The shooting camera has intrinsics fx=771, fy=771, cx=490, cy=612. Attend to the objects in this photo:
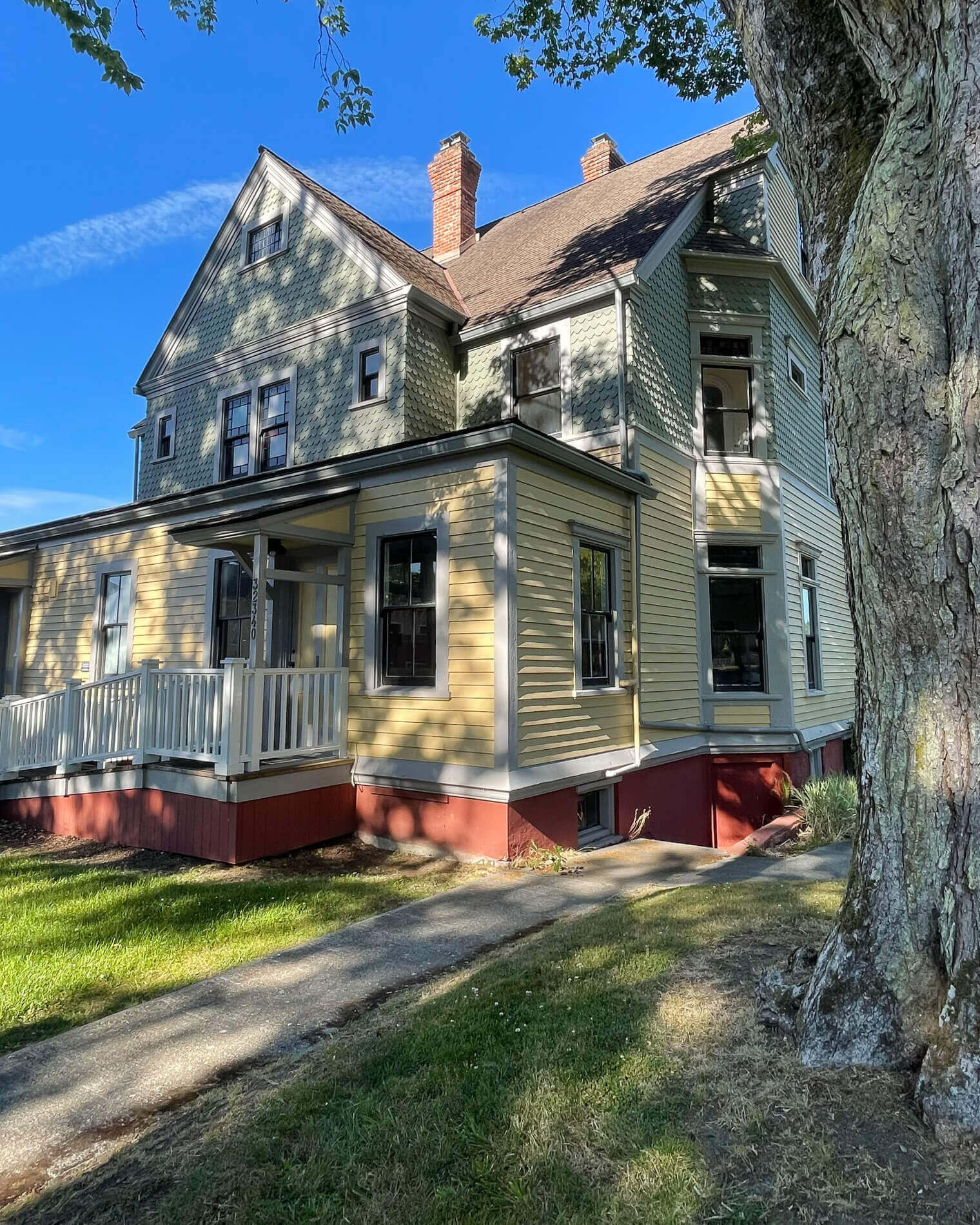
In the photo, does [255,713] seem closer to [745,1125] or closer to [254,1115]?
[254,1115]

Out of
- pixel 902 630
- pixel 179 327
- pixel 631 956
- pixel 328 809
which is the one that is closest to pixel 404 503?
pixel 328 809

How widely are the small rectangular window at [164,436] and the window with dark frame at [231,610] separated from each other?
5.61m

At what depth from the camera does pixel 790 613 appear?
1225 centimetres

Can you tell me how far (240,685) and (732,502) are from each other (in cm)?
807

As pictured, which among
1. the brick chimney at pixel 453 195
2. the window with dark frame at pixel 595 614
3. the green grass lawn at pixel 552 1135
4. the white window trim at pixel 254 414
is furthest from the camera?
the brick chimney at pixel 453 195

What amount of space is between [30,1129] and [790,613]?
11.4 meters

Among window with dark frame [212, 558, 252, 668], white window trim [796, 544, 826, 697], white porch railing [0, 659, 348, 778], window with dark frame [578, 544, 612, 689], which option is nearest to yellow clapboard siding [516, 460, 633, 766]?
window with dark frame [578, 544, 612, 689]

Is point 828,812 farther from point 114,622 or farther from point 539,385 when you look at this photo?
point 114,622

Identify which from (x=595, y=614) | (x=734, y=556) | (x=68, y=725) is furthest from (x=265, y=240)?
(x=734, y=556)

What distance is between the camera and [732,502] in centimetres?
1216

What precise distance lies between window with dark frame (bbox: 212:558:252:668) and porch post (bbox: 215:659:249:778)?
279 centimetres

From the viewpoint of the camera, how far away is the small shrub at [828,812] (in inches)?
378

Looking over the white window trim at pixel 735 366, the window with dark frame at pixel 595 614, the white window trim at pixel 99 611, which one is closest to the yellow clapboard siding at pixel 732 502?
the white window trim at pixel 735 366

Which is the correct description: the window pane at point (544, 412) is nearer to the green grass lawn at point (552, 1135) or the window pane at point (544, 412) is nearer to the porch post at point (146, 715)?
the porch post at point (146, 715)
